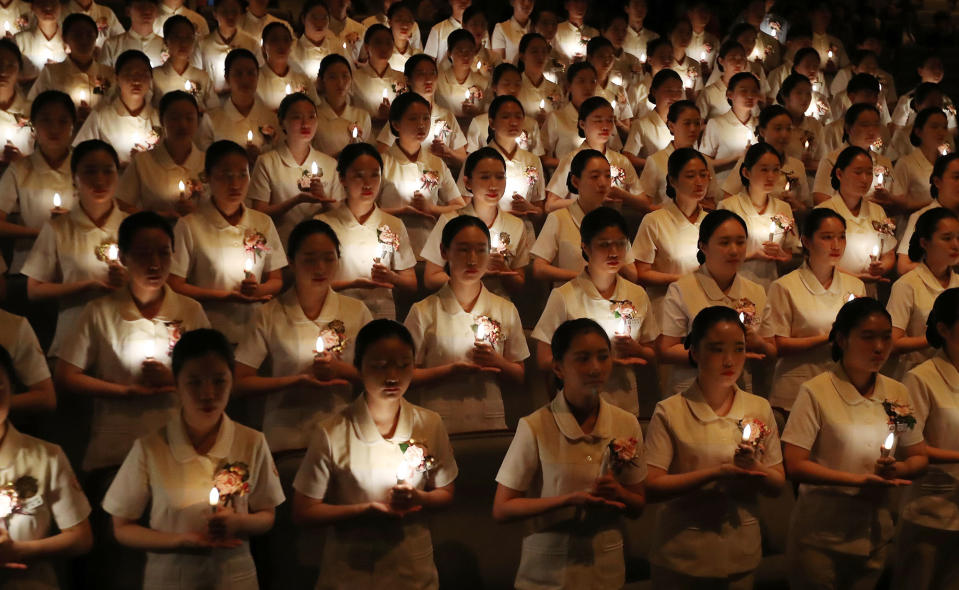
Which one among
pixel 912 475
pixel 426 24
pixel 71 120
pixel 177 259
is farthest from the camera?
pixel 426 24

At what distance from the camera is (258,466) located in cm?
372

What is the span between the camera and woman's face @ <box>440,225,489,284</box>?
5.10 m

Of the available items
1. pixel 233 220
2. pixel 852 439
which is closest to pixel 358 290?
pixel 233 220

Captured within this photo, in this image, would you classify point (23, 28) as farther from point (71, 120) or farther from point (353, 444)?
point (353, 444)

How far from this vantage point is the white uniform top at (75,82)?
27.4 feet

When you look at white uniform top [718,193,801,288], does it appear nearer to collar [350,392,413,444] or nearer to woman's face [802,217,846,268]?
woman's face [802,217,846,268]

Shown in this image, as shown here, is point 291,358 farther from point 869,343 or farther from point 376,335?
point 869,343

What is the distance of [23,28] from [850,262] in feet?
23.4

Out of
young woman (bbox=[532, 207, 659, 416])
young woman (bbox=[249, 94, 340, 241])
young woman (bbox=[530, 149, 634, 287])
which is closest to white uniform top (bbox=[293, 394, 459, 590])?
young woman (bbox=[532, 207, 659, 416])

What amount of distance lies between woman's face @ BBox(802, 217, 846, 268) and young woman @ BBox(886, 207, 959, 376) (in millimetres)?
398

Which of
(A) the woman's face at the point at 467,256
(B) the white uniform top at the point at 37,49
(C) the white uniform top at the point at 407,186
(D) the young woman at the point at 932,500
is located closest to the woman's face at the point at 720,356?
(D) the young woman at the point at 932,500

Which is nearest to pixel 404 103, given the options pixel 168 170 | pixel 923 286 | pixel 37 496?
pixel 168 170

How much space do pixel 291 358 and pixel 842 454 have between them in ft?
7.62

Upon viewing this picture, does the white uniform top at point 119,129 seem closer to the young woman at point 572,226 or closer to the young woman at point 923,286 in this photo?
the young woman at point 572,226
